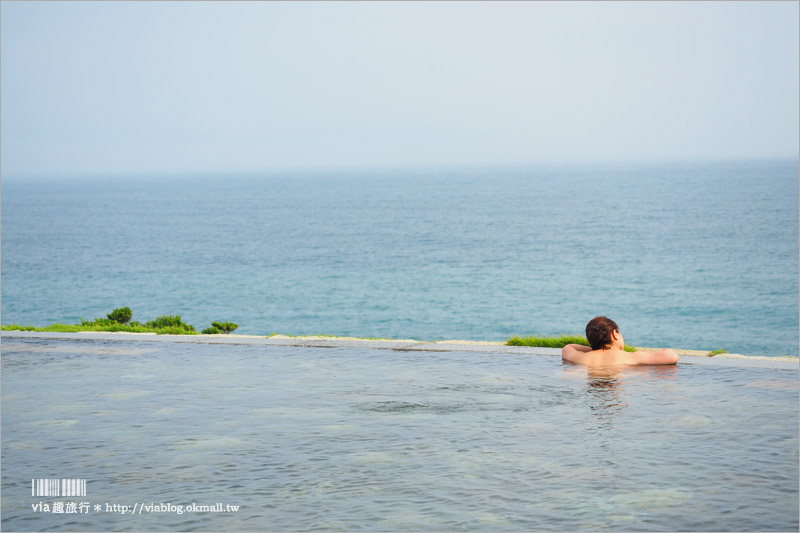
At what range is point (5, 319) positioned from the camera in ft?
179

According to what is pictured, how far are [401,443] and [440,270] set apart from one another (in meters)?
66.7

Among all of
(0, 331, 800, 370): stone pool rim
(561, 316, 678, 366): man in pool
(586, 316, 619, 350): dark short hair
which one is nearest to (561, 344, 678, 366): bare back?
(561, 316, 678, 366): man in pool

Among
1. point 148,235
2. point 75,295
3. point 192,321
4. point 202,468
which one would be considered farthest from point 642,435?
point 148,235

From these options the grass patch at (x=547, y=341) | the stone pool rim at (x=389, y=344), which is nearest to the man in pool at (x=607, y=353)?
the stone pool rim at (x=389, y=344)

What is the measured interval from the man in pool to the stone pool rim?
1.50 feet

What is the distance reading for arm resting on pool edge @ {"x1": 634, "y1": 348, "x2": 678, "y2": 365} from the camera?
1115 cm

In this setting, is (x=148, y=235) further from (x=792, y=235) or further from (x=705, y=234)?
(x=792, y=235)

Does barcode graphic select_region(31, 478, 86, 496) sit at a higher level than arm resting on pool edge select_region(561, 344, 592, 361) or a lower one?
lower

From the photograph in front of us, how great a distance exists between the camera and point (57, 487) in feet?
23.3

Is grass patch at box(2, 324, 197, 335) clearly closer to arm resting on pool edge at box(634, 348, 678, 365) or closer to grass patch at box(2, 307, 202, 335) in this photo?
grass patch at box(2, 307, 202, 335)

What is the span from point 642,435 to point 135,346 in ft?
27.4

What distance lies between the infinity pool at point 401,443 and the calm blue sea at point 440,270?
129 ft

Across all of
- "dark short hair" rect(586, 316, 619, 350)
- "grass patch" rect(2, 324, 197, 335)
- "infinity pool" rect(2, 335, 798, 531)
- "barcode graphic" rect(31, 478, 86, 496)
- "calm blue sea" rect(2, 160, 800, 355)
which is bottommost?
"calm blue sea" rect(2, 160, 800, 355)

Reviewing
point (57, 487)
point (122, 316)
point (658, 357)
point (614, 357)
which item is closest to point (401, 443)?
point (57, 487)
